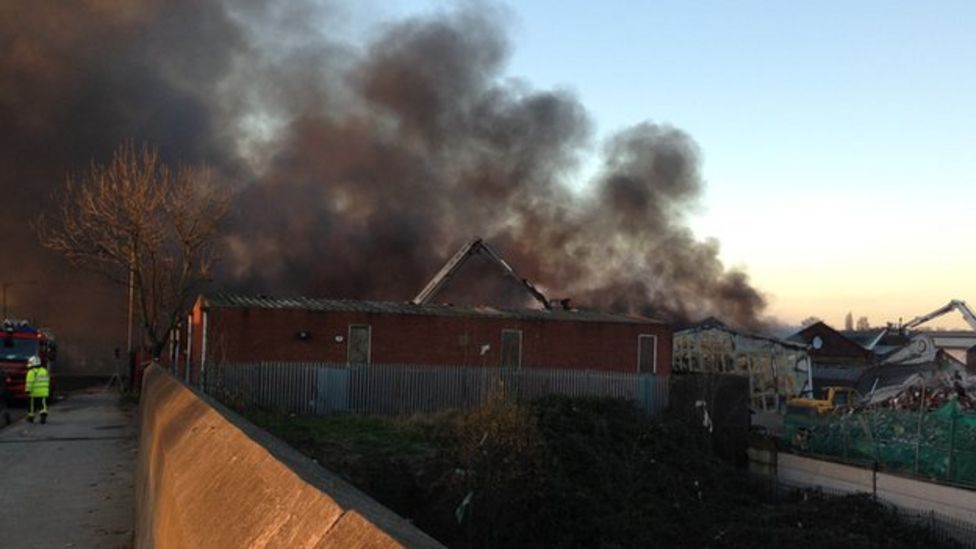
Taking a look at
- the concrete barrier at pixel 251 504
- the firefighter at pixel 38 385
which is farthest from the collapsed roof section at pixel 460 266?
the concrete barrier at pixel 251 504

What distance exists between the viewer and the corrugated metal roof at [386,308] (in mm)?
24781

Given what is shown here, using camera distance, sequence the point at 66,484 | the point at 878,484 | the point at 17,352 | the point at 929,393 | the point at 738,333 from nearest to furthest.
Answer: the point at 66,484, the point at 878,484, the point at 17,352, the point at 929,393, the point at 738,333

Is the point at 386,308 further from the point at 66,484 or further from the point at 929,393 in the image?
the point at 929,393

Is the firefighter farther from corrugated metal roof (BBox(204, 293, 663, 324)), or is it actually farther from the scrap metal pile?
the scrap metal pile

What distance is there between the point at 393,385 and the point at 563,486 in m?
9.15

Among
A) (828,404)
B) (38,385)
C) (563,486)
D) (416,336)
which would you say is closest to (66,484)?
(38,385)

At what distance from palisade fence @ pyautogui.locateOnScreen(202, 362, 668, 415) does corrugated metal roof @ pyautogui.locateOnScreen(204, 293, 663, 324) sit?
1803 millimetres

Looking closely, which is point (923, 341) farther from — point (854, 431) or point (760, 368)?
point (854, 431)

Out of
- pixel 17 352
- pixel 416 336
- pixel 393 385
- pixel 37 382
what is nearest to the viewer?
pixel 37 382

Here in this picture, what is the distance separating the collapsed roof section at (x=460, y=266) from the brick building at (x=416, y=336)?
5.64 m

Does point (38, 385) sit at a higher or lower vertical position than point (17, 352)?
lower

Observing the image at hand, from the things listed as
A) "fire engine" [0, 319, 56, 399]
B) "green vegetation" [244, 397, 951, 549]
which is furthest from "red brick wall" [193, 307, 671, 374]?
"fire engine" [0, 319, 56, 399]

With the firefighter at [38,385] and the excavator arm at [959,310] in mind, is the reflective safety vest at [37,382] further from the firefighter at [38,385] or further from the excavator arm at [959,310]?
the excavator arm at [959,310]

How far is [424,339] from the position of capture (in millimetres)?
26188
